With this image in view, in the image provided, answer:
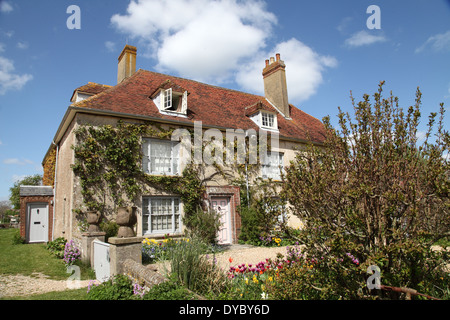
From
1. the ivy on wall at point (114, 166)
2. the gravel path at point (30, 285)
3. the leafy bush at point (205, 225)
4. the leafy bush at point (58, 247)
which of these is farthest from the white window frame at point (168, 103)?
the gravel path at point (30, 285)

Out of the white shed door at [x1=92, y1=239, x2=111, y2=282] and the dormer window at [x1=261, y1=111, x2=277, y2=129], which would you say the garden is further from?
the dormer window at [x1=261, y1=111, x2=277, y2=129]

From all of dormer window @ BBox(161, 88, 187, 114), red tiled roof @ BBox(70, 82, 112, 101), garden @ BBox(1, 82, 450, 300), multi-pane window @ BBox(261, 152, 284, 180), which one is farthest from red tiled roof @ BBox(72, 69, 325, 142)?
garden @ BBox(1, 82, 450, 300)

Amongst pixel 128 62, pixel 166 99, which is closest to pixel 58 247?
pixel 166 99

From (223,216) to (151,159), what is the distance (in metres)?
4.16

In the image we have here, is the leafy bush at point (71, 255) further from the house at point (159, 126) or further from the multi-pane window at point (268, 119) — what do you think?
the multi-pane window at point (268, 119)

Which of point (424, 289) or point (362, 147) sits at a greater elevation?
point (362, 147)

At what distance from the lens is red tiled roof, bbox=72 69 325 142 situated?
39.7ft

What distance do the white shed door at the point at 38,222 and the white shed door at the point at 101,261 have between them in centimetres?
1005

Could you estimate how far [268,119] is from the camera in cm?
1616

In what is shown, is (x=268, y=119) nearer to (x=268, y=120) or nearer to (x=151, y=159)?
(x=268, y=120)
